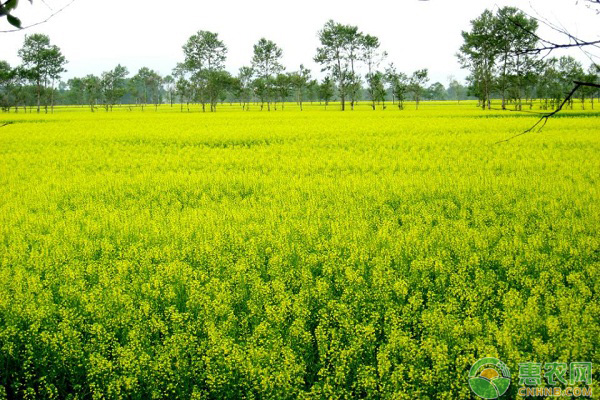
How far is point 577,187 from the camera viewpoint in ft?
30.4

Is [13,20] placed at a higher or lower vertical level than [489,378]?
higher

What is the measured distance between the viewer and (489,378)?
10.9 ft

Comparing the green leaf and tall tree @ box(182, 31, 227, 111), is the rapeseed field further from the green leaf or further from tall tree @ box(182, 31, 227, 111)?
tall tree @ box(182, 31, 227, 111)

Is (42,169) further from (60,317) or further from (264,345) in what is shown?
(264,345)

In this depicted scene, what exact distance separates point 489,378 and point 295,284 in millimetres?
2389

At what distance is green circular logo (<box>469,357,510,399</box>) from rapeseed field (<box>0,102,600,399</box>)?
0.24 ft

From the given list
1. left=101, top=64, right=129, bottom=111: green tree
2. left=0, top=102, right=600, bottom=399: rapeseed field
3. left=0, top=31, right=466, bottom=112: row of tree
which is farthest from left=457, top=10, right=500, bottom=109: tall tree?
left=101, top=64, right=129, bottom=111: green tree

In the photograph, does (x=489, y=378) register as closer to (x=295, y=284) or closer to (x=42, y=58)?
(x=295, y=284)

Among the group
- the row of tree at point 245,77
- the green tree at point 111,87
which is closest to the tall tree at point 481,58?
the row of tree at point 245,77

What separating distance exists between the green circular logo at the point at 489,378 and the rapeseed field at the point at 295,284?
0.24ft

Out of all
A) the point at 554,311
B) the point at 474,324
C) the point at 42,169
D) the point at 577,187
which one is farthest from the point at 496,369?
the point at 42,169

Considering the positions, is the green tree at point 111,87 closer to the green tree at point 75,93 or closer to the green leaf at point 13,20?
the green tree at point 75,93

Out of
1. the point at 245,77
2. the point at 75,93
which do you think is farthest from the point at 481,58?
the point at 75,93

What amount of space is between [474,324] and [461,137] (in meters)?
17.7
